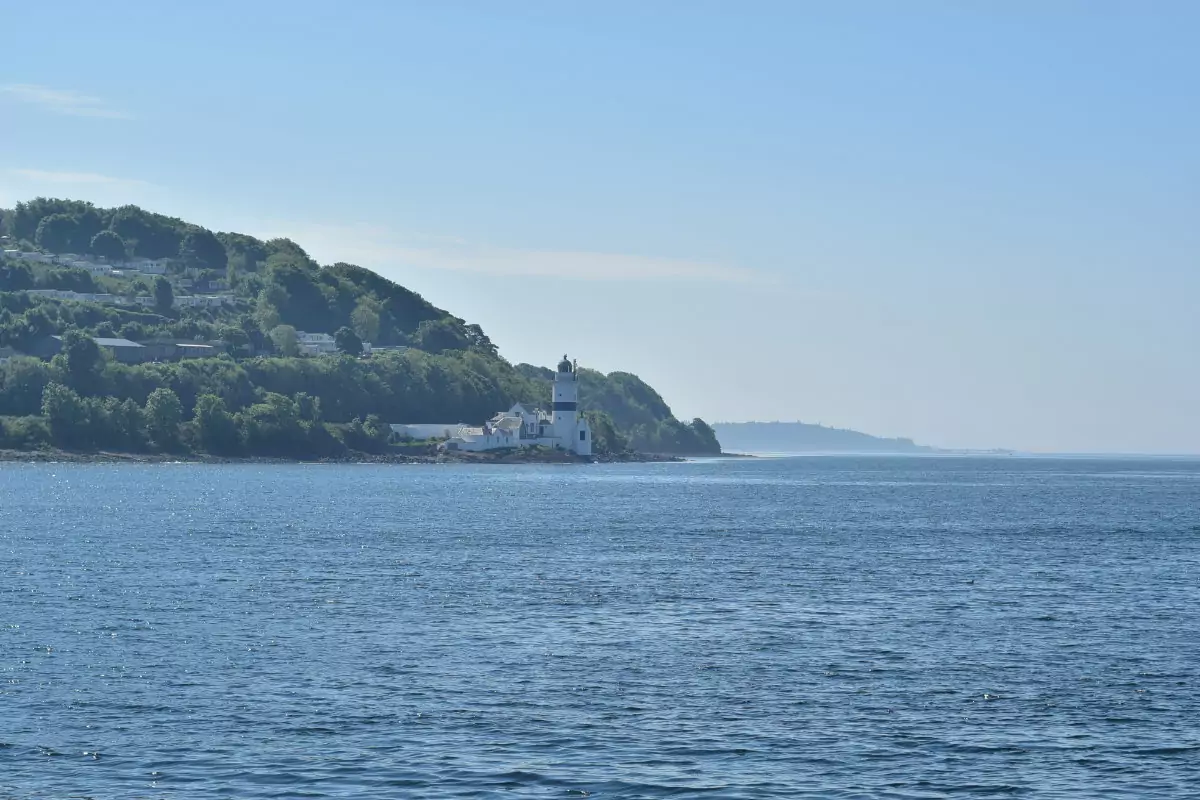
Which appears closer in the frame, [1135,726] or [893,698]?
[1135,726]

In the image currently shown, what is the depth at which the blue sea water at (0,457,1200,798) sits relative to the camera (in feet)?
109

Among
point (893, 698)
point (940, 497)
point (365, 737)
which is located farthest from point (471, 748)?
point (940, 497)

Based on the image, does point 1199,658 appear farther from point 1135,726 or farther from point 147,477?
point 147,477

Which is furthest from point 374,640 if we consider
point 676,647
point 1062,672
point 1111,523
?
point 1111,523

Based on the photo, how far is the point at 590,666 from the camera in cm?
4584

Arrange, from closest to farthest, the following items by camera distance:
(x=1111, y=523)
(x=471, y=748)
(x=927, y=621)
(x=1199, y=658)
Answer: (x=471, y=748)
(x=1199, y=658)
(x=927, y=621)
(x=1111, y=523)

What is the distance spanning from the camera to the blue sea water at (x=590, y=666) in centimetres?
3309

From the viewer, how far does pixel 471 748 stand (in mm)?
34969

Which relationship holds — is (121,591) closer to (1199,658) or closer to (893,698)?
(893,698)

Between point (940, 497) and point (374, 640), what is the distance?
420ft

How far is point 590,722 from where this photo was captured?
37.9 metres

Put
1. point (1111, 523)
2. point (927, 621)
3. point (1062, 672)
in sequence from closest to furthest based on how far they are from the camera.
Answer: point (1062, 672) → point (927, 621) → point (1111, 523)

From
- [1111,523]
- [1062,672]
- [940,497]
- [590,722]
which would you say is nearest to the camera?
[590,722]

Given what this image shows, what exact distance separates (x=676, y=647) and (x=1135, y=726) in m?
16.1
